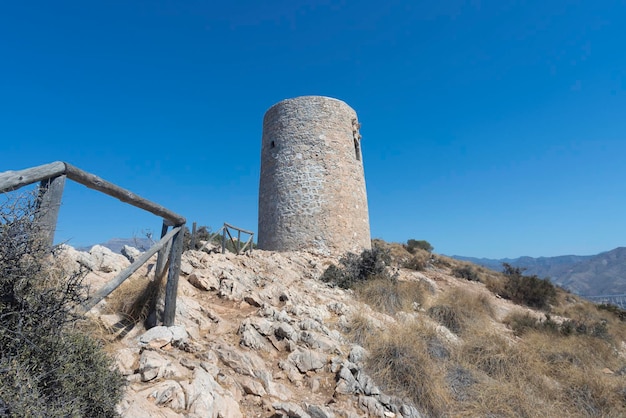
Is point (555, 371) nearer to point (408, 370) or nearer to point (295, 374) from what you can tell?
point (408, 370)

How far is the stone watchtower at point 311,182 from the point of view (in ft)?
36.5

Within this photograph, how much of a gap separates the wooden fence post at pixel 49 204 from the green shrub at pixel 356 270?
656cm

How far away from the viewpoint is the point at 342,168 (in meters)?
11.8

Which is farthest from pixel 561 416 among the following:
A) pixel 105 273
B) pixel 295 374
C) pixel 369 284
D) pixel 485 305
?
pixel 105 273

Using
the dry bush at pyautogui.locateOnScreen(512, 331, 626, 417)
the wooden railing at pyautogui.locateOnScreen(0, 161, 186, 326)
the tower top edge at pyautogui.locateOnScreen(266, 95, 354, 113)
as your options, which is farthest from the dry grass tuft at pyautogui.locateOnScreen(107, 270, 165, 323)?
the tower top edge at pyautogui.locateOnScreen(266, 95, 354, 113)

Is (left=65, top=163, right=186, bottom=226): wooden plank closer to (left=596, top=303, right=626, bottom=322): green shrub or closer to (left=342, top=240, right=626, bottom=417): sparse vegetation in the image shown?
(left=342, top=240, right=626, bottom=417): sparse vegetation

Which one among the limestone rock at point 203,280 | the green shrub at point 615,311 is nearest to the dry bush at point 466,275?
the green shrub at point 615,311

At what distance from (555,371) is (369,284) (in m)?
3.68

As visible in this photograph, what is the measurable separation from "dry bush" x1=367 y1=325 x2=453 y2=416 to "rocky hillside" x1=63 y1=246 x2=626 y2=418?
0.13 feet

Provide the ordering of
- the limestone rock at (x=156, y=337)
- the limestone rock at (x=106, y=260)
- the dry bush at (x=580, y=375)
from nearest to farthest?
1. the limestone rock at (x=156, y=337)
2. the dry bush at (x=580, y=375)
3. the limestone rock at (x=106, y=260)

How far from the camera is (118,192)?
305 cm

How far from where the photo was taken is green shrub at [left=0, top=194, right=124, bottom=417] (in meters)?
1.58

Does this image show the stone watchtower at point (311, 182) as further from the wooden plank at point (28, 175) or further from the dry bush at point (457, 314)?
the wooden plank at point (28, 175)

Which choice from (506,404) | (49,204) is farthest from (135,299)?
(506,404)
